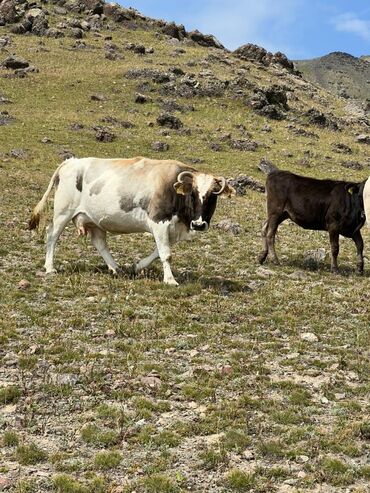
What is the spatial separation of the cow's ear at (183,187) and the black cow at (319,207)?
4.56m

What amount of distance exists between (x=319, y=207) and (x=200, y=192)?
4986 mm

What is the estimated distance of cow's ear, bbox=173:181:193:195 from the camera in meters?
14.4

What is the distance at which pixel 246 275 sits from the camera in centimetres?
1664

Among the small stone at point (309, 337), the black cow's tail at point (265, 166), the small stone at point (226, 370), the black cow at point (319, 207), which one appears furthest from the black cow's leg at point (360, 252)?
the black cow's tail at point (265, 166)

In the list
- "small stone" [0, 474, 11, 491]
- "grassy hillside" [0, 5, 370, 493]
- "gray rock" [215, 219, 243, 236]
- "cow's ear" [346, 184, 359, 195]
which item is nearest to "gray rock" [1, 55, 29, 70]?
"grassy hillside" [0, 5, 370, 493]

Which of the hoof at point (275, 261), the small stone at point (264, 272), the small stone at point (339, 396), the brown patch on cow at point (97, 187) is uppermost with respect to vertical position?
the brown patch on cow at point (97, 187)

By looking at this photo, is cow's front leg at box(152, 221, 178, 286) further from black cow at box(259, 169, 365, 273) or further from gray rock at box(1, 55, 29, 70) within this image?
gray rock at box(1, 55, 29, 70)

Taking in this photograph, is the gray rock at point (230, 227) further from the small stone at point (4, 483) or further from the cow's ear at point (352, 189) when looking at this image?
the small stone at point (4, 483)

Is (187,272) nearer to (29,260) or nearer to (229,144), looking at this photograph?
(29,260)

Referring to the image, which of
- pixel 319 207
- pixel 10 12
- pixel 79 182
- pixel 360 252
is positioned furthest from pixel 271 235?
pixel 10 12

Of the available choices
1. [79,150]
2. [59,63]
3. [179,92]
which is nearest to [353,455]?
[79,150]

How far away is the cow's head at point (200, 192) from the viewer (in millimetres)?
14219

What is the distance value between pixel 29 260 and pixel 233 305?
6199 millimetres

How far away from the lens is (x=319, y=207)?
17766 mm
